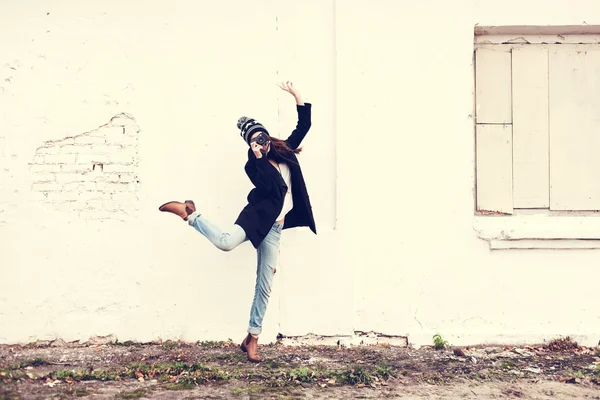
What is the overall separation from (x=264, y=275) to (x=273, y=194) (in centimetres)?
69

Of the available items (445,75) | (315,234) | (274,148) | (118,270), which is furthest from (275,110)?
(118,270)

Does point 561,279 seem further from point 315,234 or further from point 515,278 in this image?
point 315,234

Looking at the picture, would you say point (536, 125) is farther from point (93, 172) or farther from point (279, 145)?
point (93, 172)

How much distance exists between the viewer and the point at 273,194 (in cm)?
498

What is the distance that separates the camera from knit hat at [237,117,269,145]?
504 centimetres

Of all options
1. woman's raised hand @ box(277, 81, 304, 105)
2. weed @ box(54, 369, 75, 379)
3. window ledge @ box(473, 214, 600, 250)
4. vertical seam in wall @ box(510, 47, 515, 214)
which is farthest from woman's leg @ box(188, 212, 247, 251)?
vertical seam in wall @ box(510, 47, 515, 214)

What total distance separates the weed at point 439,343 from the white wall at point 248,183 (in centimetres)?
10

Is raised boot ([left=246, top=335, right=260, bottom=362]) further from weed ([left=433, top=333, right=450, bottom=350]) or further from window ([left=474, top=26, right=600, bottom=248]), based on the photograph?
window ([left=474, top=26, right=600, bottom=248])

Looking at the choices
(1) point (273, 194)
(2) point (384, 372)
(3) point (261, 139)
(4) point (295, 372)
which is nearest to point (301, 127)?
(3) point (261, 139)

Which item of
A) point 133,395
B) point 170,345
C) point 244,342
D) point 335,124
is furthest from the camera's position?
point 335,124

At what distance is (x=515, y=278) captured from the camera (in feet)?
18.8

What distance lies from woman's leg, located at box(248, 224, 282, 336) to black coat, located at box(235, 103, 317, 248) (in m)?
0.18

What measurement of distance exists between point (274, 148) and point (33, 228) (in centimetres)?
228

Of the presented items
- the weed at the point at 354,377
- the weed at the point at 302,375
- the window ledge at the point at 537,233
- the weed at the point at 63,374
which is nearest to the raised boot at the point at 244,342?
the weed at the point at 302,375
